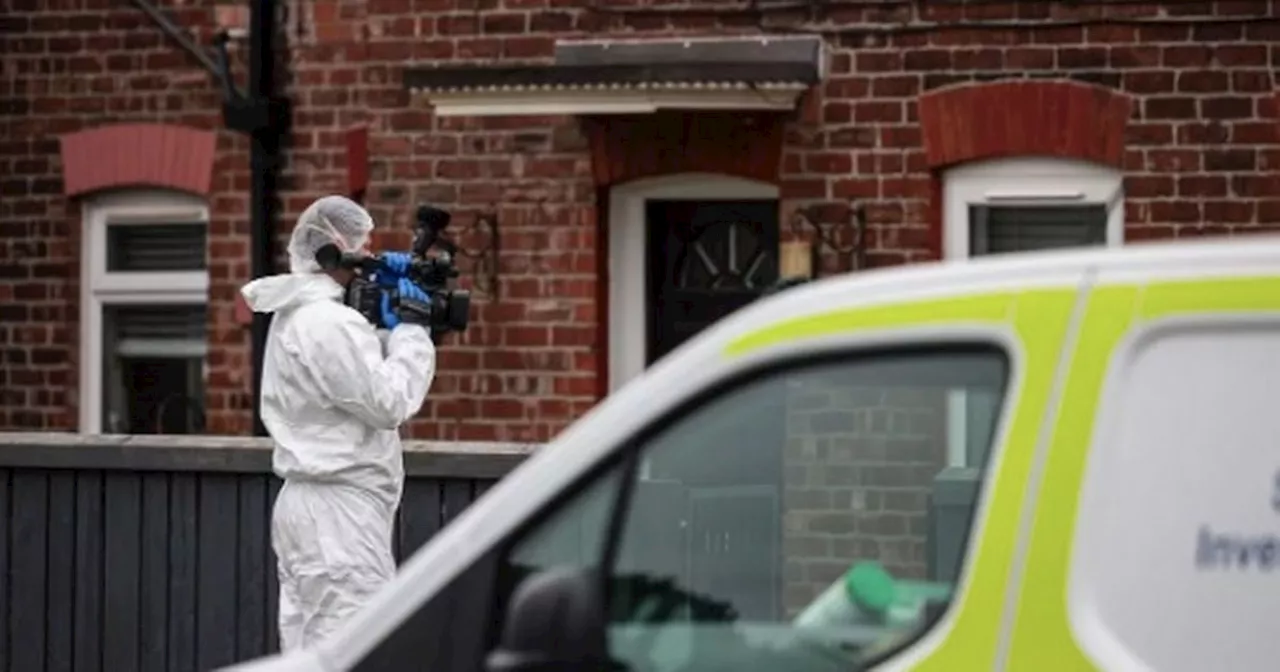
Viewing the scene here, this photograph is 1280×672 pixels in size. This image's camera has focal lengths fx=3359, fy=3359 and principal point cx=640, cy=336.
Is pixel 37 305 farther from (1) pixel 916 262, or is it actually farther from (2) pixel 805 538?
(2) pixel 805 538

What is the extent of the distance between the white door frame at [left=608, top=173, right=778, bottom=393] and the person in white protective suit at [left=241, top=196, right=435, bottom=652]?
4.18m

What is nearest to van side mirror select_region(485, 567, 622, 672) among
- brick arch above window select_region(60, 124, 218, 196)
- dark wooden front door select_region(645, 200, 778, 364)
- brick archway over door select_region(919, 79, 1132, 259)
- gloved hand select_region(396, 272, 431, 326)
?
gloved hand select_region(396, 272, 431, 326)

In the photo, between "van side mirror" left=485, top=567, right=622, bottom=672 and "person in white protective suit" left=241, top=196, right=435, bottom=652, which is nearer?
"van side mirror" left=485, top=567, right=622, bottom=672

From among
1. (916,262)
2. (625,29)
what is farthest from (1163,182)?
(625,29)

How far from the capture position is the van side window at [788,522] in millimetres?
4930

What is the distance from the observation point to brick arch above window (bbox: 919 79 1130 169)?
13133mm

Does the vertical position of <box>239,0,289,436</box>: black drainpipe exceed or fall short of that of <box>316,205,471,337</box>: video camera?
it exceeds it

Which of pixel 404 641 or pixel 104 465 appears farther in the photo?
pixel 104 465

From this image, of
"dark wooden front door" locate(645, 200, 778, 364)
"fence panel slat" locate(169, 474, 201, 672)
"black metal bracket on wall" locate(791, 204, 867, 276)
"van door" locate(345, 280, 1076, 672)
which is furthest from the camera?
"dark wooden front door" locate(645, 200, 778, 364)

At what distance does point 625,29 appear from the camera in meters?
13.8

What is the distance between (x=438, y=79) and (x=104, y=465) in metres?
2.90

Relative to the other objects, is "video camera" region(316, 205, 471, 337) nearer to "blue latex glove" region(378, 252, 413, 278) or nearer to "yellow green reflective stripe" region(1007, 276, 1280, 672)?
"blue latex glove" region(378, 252, 413, 278)

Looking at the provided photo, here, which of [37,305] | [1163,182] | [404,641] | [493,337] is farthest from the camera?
[37,305]

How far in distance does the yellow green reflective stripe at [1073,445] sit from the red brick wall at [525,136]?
8.42 meters
